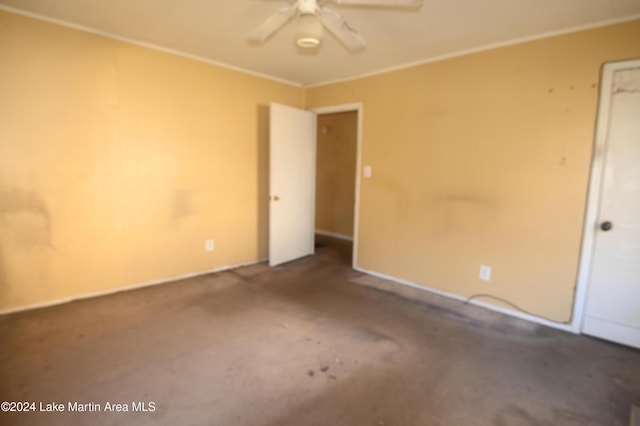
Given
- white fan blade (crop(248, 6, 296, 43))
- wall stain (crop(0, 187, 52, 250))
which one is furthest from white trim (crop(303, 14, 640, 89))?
wall stain (crop(0, 187, 52, 250))

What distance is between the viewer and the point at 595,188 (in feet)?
7.91

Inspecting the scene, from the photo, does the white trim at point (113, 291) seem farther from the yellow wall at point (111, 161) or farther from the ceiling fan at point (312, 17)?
the ceiling fan at point (312, 17)

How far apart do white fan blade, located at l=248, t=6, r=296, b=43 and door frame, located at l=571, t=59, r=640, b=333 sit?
2308mm

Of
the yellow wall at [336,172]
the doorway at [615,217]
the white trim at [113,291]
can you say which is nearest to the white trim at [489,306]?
the doorway at [615,217]

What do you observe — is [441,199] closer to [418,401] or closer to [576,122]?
[576,122]

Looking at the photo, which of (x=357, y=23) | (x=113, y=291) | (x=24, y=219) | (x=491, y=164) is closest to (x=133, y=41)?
(x=24, y=219)

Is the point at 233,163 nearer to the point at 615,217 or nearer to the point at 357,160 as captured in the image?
the point at 357,160

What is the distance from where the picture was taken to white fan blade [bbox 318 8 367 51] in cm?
181

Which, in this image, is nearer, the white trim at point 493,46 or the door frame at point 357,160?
Result: the white trim at point 493,46

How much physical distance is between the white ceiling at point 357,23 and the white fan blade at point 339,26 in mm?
279

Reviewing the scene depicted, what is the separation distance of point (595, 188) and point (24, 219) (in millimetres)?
4496

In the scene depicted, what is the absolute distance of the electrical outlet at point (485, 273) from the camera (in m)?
2.94

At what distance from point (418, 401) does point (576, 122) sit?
7.73 ft

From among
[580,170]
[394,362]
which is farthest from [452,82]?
[394,362]
